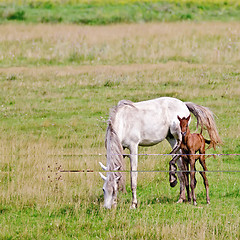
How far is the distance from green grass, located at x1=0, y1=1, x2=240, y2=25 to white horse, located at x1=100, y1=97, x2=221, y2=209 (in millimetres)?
27244

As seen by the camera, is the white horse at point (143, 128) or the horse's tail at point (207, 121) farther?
the horse's tail at point (207, 121)

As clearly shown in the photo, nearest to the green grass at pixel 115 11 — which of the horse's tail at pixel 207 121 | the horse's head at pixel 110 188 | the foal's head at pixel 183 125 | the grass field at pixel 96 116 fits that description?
the grass field at pixel 96 116

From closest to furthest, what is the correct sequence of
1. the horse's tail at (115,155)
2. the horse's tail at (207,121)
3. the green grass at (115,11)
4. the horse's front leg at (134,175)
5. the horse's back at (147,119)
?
the horse's tail at (115,155) → the horse's front leg at (134,175) → the horse's back at (147,119) → the horse's tail at (207,121) → the green grass at (115,11)

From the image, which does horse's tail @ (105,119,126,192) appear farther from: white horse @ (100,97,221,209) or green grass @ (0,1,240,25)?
green grass @ (0,1,240,25)

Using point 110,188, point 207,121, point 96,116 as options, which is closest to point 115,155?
point 110,188

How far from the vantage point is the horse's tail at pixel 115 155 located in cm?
968

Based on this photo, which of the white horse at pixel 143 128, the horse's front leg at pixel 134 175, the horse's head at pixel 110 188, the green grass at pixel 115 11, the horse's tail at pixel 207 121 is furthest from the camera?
the green grass at pixel 115 11

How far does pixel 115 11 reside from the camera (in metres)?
41.5

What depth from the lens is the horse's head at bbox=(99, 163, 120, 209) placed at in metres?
9.42

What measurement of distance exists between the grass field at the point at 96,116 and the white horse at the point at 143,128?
70 centimetres

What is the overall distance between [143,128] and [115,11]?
32.0 m

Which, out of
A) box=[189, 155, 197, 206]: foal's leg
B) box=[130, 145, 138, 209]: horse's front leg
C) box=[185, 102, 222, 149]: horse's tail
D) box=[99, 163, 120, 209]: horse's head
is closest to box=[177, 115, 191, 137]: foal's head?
box=[189, 155, 197, 206]: foal's leg

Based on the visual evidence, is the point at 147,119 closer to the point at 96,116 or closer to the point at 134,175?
the point at 134,175

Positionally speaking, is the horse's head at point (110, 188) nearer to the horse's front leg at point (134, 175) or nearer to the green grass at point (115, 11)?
the horse's front leg at point (134, 175)
